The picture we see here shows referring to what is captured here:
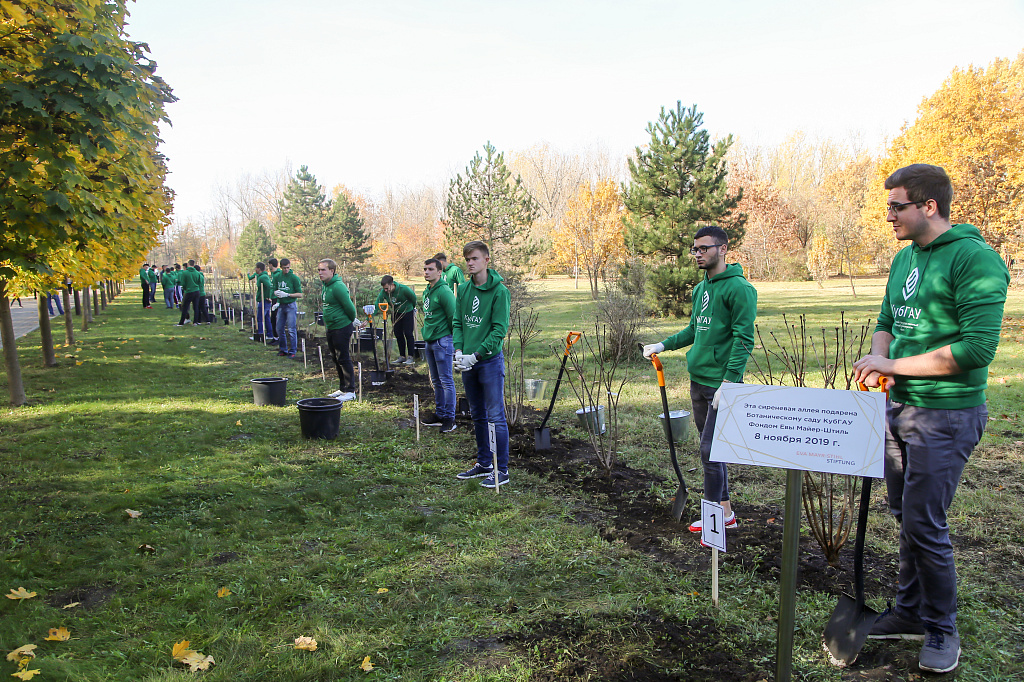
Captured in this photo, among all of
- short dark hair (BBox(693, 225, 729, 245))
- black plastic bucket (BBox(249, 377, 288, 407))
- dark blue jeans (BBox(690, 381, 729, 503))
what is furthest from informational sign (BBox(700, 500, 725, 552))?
black plastic bucket (BBox(249, 377, 288, 407))

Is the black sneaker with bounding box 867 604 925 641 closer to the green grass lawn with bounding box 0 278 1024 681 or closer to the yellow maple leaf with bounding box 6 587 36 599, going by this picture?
the green grass lawn with bounding box 0 278 1024 681

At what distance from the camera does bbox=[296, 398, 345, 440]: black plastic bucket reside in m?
6.69

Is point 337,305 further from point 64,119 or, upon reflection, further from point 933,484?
point 933,484

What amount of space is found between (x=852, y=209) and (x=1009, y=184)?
17.0m

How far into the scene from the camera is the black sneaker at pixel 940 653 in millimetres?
2564

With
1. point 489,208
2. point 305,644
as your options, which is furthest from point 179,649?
point 489,208

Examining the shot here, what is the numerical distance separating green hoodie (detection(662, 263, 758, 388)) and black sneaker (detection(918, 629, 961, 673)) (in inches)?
61.2

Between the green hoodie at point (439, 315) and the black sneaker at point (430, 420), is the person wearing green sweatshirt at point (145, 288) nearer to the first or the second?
the black sneaker at point (430, 420)

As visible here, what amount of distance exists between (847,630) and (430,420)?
18.0 feet

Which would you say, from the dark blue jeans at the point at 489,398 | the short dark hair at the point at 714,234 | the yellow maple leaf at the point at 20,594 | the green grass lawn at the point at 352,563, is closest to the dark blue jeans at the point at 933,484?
the green grass lawn at the point at 352,563

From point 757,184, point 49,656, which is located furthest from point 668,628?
point 757,184

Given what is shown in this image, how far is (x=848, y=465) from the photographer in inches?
82.4

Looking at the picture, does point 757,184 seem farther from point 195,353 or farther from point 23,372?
point 23,372

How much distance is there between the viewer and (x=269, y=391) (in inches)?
329
